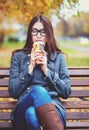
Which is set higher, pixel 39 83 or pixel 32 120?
pixel 39 83

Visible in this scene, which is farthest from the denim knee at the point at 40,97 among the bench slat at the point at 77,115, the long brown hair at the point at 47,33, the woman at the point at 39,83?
the bench slat at the point at 77,115

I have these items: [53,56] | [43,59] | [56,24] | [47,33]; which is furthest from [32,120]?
[56,24]

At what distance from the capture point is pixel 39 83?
3.25 meters

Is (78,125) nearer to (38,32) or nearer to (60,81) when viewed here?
(60,81)

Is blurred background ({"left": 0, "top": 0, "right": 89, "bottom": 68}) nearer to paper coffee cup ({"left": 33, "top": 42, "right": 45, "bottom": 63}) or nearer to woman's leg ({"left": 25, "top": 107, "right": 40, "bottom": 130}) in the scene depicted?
paper coffee cup ({"left": 33, "top": 42, "right": 45, "bottom": 63})

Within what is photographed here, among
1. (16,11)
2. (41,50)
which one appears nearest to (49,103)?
(41,50)

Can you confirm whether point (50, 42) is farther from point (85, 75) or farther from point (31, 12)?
point (31, 12)

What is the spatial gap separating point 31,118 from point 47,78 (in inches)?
17.5

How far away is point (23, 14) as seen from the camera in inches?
165

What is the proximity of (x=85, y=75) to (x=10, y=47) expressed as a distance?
855 millimetres

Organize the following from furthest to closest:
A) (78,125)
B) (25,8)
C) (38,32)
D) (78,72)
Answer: (25,8), (78,72), (78,125), (38,32)

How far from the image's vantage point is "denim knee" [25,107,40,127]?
9.33 ft

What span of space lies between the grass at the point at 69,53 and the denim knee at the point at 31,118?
1.20 meters

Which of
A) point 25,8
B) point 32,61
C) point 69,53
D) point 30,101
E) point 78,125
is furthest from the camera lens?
point 25,8
